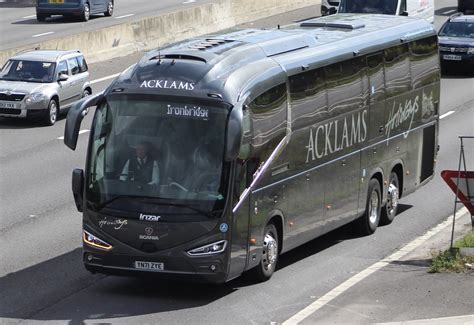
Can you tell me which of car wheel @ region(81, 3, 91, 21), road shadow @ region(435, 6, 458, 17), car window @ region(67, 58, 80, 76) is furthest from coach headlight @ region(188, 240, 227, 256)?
road shadow @ region(435, 6, 458, 17)

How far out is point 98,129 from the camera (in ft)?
47.3

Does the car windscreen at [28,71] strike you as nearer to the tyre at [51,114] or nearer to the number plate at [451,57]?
the tyre at [51,114]

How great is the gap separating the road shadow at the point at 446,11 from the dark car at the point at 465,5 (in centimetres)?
76

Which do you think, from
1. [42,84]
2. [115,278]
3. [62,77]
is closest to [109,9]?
[62,77]

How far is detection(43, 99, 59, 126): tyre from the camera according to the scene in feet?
95.3

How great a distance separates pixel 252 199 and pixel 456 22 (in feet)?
91.2

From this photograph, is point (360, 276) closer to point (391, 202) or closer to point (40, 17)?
point (391, 202)

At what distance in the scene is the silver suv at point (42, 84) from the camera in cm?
2872

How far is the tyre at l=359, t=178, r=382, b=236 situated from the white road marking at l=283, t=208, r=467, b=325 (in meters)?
0.82

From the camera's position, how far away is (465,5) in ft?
176

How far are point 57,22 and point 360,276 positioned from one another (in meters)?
32.7

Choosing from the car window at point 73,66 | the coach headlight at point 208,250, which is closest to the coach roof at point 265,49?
the coach headlight at point 208,250

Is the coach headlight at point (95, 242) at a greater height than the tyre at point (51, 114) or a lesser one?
greater

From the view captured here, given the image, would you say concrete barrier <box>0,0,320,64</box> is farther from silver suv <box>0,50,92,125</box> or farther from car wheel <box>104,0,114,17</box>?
car wheel <box>104,0,114,17</box>
